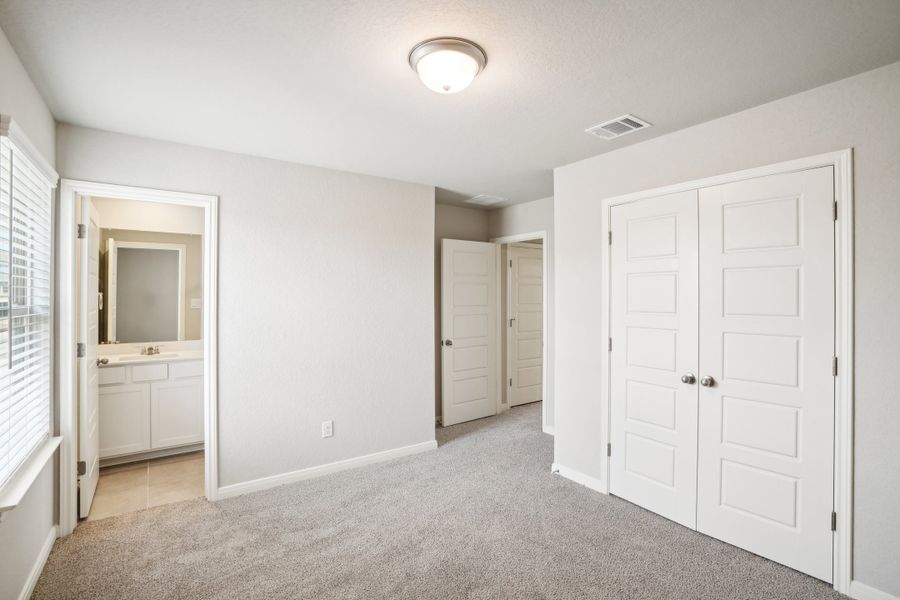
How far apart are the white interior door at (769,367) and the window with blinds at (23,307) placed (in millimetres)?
3506

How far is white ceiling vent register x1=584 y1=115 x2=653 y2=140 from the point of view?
102 inches

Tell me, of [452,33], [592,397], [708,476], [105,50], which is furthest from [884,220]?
[105,50]

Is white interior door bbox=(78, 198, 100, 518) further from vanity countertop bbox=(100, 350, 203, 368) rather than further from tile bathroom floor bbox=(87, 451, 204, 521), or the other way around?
vanity countertop bbox=(100, 350, 203, 368)

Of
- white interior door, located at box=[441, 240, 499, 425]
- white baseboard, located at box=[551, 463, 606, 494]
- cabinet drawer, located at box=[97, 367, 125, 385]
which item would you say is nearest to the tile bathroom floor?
cabinet drawer, located at box=[97, 367, 125, 385]

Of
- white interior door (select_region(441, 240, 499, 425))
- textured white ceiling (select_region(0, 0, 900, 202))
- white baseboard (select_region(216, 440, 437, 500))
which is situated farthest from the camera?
white interior door (select_region(441, 240, 499, 425))

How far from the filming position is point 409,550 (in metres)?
2.44

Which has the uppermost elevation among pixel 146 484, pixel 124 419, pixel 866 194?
pixel 866 194

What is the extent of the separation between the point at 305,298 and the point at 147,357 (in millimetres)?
1684

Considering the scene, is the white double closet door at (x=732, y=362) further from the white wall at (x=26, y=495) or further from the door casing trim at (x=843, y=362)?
the white wall at (x=26, y=495)

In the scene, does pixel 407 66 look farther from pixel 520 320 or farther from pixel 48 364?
pixel 520 320

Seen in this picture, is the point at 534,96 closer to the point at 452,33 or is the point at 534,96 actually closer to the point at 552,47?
the point at 552,47

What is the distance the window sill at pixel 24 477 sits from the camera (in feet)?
5.42

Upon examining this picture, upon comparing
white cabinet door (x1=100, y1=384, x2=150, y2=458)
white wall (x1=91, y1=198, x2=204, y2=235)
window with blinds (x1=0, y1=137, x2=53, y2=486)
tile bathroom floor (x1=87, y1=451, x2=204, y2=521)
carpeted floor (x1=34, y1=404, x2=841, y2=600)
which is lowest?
tile bathroom floor (x1=87, y1=451, x2=204, y2=521)

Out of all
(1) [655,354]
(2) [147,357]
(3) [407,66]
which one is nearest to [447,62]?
(3) [407,66]
